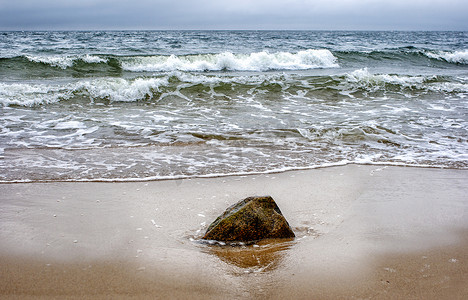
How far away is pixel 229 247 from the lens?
267cm

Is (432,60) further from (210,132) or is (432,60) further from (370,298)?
(370,298)

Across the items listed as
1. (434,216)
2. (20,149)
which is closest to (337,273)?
(434,216)

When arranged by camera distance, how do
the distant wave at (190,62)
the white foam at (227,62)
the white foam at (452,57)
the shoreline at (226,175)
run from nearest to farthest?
the shoreline at (226,175), the distant wave at (190,62), the white foam at (227,62), the white foam at (452,57)

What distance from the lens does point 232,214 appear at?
2754mm

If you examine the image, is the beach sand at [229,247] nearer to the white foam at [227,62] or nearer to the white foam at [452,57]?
the white foam at [227,62]

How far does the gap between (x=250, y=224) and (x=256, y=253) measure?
23 centimetres

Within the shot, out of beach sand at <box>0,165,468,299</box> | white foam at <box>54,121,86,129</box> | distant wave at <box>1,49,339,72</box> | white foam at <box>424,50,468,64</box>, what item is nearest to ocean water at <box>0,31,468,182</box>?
white foam at <box>54,121,86,129</box>

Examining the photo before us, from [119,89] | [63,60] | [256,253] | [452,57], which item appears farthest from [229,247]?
[452,57]

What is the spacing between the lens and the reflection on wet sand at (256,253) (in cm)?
246

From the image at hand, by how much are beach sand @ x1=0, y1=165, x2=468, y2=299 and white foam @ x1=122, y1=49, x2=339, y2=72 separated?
1250cm

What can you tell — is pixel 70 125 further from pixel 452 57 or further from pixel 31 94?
pixel 452 57

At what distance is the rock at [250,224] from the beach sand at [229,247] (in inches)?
3.3

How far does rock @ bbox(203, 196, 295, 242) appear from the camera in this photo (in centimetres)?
273

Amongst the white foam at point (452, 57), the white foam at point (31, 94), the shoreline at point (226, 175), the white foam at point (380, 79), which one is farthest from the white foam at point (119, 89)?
the white foam at point (452, 57)
